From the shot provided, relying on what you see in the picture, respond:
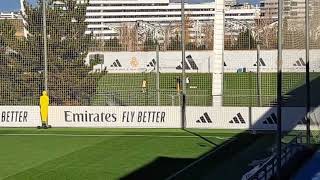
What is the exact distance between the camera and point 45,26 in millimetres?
24984

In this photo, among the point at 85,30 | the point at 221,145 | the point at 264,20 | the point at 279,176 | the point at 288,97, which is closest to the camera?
the point at 279,176

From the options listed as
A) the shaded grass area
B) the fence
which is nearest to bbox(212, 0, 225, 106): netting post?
the fence

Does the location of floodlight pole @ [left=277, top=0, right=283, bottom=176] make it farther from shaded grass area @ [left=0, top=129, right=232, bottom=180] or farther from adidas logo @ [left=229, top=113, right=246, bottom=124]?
adidas logo @ [left=229, top=113, right=246, bottom=124]

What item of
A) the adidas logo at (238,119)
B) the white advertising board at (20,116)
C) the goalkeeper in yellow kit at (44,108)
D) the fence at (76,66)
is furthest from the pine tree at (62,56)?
the adidas logo at (238,119)

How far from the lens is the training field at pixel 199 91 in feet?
79.2

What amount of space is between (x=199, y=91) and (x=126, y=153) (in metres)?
14.8

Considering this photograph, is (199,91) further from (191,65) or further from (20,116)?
(20,116)

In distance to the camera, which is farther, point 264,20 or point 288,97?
point 264,20

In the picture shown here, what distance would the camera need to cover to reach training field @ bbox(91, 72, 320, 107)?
950 inches

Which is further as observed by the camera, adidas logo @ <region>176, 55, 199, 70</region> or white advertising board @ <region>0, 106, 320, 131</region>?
adidas logo @ <region>176, 55, 199, 70</region>

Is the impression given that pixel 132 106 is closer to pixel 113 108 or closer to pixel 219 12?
pixel 113 108

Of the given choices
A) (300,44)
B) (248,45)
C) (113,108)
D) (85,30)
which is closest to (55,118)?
(113,108)

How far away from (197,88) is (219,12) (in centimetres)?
804

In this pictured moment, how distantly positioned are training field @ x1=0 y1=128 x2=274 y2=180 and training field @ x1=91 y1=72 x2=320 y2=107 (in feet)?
6.96
